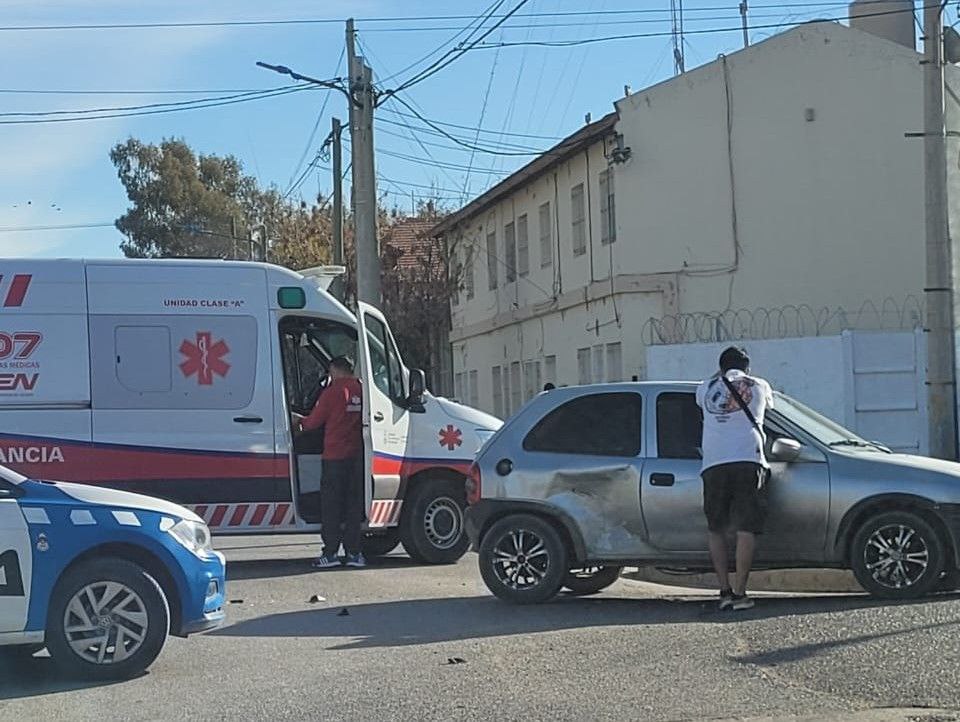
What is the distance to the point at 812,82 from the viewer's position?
23.5 meters

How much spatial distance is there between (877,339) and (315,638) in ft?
40.3

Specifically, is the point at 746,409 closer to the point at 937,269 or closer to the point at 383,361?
the point at 383,361

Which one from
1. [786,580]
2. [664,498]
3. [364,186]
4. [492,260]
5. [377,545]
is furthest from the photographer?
[492,260]

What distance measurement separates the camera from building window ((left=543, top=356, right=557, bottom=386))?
1112 inches

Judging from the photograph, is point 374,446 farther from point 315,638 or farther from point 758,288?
point 758,288

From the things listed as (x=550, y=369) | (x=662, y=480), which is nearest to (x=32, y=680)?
(x=662, y=480)

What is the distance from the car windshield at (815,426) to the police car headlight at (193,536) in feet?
13.9

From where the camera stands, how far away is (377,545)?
15109 mm

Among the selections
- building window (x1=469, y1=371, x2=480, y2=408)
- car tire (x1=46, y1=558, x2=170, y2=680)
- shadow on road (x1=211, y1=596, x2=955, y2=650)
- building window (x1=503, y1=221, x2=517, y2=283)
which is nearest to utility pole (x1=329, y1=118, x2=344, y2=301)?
building window (x1=503, y1=221, x2=517, y2=283)

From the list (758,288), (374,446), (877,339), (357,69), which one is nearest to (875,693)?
(374,446)

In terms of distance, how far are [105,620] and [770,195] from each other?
1720cm

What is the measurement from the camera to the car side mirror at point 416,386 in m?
14.3

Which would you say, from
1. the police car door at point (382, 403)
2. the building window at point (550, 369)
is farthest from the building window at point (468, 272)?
the police car door at point (382, 403)

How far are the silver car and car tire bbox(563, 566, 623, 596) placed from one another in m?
0.80
